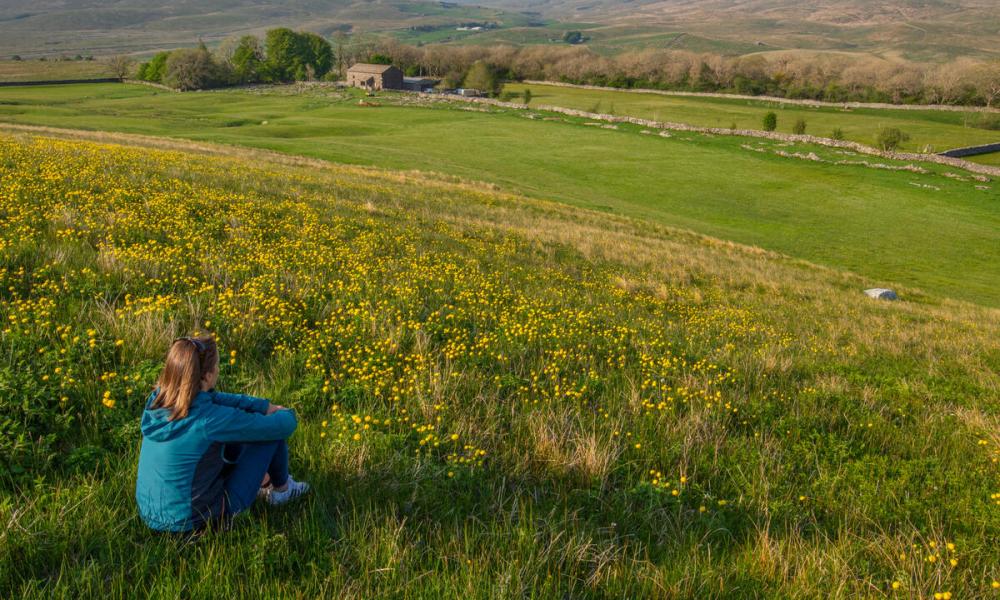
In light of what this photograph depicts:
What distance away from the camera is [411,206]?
63.8 ft

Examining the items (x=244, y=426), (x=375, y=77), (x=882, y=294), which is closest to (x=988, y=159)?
(x=882, y=294)

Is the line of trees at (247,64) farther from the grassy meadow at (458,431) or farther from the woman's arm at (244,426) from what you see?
the woman's arm at (244,426)

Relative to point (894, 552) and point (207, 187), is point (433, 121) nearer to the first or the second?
point (207, 187)

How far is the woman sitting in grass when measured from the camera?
3215 millimetres

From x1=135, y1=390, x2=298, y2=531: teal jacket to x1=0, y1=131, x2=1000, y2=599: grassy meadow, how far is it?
15 cm

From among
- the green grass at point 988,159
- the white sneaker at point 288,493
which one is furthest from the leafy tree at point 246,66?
the white sneaker at point 288,493

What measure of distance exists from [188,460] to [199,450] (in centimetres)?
8

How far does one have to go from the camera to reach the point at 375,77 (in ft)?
424

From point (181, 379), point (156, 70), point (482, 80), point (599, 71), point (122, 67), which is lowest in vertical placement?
point (181, 379)

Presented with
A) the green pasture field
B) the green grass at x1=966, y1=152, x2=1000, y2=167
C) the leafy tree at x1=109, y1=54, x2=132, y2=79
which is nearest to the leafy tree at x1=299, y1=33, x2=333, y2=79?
the leafy tree at x1=109, y1=54, x2=132, y2=79

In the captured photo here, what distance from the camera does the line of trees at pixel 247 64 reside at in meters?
111

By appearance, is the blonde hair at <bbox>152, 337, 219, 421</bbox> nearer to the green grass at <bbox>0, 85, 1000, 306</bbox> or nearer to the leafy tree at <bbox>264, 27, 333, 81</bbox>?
the green grass at <bbox>0, 85, 1000, 306</bbox>

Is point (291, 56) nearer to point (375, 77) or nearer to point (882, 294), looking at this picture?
point (375, 77)

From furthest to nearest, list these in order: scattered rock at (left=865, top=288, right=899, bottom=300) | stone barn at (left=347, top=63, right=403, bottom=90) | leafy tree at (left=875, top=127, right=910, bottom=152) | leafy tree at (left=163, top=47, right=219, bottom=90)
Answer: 1. stone barn at (left=347, top=63, right=403, bottom=90)
2. leafy tree at (left=163, top=47, right=219, bottom=90)
3. leafy tree at (left=875, top=127, right=910, bottom=152)
4. scattered rock at (left=865, top=288, right=899, bottom=300)
